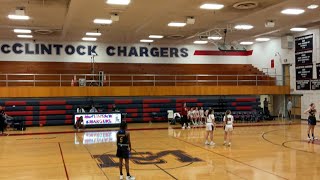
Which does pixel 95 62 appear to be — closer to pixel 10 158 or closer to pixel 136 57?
pixel 136 57

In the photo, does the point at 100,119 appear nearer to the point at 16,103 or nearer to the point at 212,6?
the point at 16,103

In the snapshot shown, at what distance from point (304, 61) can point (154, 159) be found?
18942mm

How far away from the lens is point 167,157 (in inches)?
512

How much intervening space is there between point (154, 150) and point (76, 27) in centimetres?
1317

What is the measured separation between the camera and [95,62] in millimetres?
31734

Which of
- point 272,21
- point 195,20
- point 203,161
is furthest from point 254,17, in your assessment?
point 203,161

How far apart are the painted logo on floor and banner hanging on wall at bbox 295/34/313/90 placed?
16713mm

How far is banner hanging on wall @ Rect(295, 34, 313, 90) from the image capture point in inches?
1058

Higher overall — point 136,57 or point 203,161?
point 136,57

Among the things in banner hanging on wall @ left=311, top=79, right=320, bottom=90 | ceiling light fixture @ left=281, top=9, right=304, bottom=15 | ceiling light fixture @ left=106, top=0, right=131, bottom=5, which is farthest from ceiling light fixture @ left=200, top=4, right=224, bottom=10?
banner hanging on wall @ left=311, top=79, right=320, bottom=90

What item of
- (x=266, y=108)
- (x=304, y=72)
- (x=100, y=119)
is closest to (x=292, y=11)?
(x=304, y=72)

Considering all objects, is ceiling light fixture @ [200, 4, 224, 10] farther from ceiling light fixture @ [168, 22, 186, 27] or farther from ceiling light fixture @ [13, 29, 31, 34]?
ceiling light fixture @ [13, 29, 31, 34]

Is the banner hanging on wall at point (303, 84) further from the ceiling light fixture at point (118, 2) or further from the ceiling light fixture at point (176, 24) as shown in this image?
the ceiling light fixture at point (118, 2)

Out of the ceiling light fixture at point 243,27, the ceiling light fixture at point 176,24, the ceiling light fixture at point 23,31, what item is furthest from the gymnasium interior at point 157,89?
the ceiling light fixture at point 23,31
